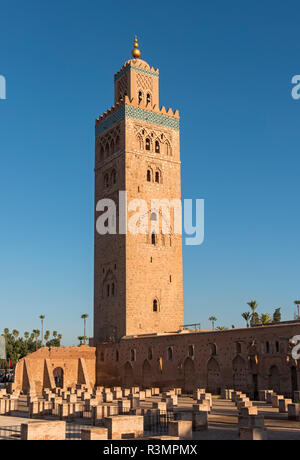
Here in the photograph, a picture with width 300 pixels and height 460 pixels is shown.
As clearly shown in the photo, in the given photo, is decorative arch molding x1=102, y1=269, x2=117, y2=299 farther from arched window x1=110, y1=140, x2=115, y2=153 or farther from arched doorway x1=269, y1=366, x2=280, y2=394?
arched doorway x1=269, y1=366, x2=280, y2=394

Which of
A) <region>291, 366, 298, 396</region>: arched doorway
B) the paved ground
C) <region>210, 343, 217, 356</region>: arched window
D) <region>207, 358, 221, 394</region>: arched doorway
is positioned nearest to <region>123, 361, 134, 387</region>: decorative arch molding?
<region>207, 358, 221, 394</region>: arched doorway

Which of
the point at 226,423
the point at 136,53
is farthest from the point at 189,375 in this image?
the point at 136,53

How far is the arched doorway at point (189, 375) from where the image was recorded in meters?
27.4

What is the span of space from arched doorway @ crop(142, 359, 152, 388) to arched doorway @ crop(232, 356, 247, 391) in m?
6.80

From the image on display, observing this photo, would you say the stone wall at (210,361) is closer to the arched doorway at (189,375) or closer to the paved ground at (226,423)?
the arched doorway at (189,375)

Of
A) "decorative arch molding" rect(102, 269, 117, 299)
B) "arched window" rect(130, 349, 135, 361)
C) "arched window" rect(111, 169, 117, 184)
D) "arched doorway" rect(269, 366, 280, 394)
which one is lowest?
"arched doorway" rect(269, 366, 280, 394)

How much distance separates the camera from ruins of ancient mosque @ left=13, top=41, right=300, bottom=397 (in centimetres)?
2798

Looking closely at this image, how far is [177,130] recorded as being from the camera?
129ft

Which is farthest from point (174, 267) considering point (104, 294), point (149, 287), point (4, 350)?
point (4, 350)

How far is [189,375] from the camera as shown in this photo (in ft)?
90.7

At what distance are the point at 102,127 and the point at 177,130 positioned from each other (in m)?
5.50

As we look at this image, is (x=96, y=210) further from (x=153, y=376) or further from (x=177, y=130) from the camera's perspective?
(x=153, y=376)

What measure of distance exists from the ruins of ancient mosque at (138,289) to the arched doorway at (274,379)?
85.4 inches

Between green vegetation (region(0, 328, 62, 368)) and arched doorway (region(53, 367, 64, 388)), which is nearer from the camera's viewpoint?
arched doorway (region(53, 367, 64, 388))
